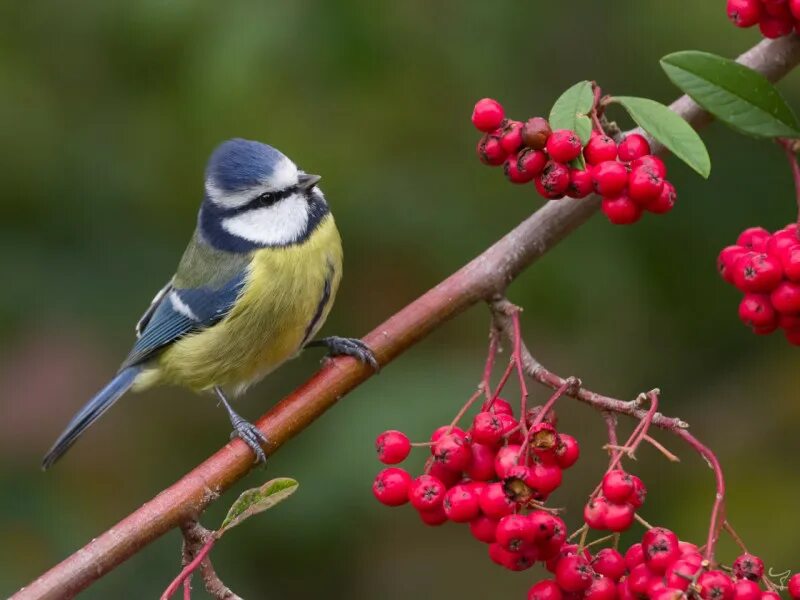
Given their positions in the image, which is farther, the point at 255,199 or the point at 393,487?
the point at 255,199

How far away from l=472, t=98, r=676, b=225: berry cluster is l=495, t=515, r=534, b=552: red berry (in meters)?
0.48

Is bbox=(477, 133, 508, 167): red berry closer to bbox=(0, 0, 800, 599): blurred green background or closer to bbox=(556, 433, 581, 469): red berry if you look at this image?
bbox=(556, 433, 581, 469): red berry

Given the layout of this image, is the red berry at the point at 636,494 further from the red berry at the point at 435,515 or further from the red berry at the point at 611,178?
the red berry at the point at 611,178

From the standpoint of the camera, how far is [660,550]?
140 cm

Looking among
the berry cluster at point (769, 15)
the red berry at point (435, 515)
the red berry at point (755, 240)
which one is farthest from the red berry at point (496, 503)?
the berry cluster at point (769, 15)

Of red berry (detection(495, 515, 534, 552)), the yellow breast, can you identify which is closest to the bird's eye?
the yellow breast

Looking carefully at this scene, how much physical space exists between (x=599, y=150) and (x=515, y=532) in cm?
57

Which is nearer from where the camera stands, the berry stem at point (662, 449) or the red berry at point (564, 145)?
the berry stem at point (662, 449)

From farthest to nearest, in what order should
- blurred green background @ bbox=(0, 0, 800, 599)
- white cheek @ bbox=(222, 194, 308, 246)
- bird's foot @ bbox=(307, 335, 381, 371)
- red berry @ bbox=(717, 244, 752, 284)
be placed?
blurred green background @ bbox=(0, 0, 800, 599) < white cheek @ bbox=(222, 194, 308, 246) < bird's foot @ bbox=(307, 335, 381, 371) < red berry @ bbox=(717, 244, 752, 284)

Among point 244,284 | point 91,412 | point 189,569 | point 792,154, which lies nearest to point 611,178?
point 792,154

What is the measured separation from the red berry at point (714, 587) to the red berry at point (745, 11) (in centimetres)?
90

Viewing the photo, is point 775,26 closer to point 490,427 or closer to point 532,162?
point 532,162

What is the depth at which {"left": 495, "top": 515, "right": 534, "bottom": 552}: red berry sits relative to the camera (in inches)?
56.9

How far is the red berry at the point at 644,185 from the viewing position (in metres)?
1.59
